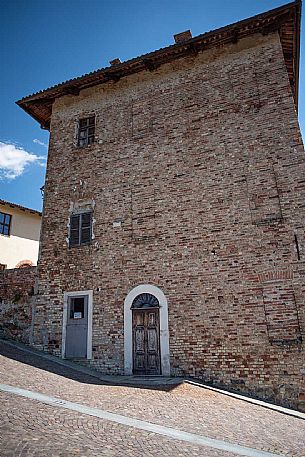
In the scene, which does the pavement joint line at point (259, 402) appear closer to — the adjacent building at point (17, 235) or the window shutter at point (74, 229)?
the window shutter at point (74, 229)

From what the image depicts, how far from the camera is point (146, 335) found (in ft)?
31.3

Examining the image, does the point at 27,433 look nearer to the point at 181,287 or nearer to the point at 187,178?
the point at 181,287

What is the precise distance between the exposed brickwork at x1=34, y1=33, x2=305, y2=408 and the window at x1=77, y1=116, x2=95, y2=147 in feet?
0.86

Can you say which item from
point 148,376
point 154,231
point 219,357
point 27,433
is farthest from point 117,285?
point 27,433

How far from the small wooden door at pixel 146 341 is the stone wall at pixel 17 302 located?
3.72 m

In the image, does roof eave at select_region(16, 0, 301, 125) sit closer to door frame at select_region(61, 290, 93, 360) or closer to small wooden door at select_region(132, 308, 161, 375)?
door frame at select_region(61, 290, 93, 360)

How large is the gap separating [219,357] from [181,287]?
2.07 m

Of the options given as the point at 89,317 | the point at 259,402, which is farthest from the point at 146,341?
the point at 259,402

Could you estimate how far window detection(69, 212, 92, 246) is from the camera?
11291mm

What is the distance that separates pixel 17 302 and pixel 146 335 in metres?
4.70

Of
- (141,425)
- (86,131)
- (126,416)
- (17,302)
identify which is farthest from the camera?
(86,131)

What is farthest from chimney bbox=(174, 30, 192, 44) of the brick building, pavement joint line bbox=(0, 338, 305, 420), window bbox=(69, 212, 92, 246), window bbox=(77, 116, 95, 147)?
pavement joint line bbox=(0, 338, 305, 420)

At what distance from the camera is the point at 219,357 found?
8.53 meters

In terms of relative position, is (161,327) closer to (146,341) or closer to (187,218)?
(146,341)
